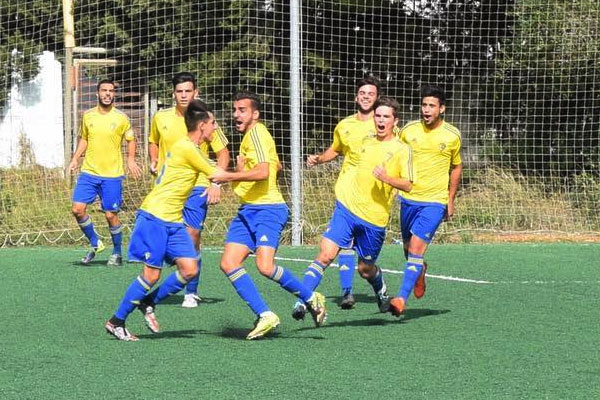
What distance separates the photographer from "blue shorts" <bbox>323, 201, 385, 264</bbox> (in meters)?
9.64

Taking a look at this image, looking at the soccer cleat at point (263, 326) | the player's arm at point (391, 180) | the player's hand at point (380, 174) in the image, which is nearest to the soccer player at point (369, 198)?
the player's arm at point (391, 180)

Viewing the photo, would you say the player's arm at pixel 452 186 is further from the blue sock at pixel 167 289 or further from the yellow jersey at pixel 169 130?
the blue sock at pixel 167 289

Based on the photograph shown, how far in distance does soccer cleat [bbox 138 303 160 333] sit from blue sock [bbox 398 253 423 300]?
7.00 feet

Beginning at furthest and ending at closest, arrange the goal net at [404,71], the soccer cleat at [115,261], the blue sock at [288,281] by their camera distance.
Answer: the goal net at [404,71] < the soccer cleat at [115,261] < the blue sock at [288,281]

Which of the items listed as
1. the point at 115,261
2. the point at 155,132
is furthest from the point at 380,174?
the point at 115,261

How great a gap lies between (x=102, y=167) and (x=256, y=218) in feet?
17.9

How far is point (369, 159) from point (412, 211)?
33.4 inches

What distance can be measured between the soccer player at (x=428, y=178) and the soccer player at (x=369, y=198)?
18.3 inches

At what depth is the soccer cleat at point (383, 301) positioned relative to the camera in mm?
9406

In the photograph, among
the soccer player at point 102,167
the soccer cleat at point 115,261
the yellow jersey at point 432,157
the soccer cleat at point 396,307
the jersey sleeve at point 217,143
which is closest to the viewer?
the soccer cleat at point 396,307

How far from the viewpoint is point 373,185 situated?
32.0 feet

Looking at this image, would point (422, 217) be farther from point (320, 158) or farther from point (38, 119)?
point (38, 119)

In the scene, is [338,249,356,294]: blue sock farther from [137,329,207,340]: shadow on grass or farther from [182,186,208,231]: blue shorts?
[137,329,207,340]: shadow on grass

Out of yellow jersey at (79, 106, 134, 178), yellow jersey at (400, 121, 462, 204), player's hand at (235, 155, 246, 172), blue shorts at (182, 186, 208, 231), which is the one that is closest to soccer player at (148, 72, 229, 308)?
blue shorts at (182, 186, 208, 231)
